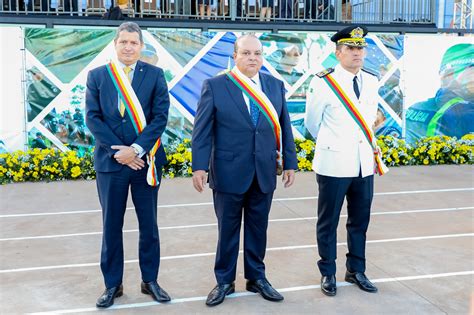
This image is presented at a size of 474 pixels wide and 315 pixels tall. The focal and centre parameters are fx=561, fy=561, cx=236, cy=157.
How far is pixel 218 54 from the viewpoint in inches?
379

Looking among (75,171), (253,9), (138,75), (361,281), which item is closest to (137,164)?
(138,75)

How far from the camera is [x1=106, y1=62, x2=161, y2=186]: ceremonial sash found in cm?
368

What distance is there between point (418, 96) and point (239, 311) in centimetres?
787

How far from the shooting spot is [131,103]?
3.69 metres

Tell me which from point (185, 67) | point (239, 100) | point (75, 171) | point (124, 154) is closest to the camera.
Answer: point (124, 154)

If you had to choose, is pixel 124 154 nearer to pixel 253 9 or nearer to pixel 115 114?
pixel 115 114

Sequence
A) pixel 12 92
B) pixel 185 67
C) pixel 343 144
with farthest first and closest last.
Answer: pixel 185 67 → pixel 12 92 → pixel 343 144

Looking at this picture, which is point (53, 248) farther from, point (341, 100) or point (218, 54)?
point (218, 54)

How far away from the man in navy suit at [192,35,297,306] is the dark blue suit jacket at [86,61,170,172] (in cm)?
28

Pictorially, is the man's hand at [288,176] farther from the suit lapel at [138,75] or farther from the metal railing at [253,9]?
the metal railing at [253,9]

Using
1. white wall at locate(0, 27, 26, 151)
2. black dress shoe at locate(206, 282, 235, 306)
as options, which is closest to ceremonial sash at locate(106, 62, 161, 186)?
black dress shoe at locate(206, 282, 235, 306)

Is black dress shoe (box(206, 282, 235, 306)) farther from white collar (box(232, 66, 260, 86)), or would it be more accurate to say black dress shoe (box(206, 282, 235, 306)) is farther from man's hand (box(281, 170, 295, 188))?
white collar (box(232, 66, 260, 86))

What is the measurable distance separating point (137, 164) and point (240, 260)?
156 centimetres

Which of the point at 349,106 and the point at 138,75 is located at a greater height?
the point at 138,75
